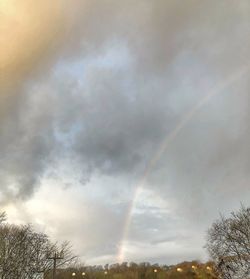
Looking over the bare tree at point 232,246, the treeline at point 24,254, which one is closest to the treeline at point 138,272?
the treeline at point 24,254

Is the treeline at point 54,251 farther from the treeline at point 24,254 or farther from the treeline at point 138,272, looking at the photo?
the treeline at point 138,272

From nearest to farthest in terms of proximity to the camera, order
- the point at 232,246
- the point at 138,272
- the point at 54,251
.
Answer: the point at 232,246 → the point at 54,251 → the point at 138,272

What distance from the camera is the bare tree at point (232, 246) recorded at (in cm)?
6109

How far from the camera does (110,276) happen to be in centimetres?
13412

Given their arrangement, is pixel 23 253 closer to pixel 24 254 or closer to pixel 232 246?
pixel 24 254

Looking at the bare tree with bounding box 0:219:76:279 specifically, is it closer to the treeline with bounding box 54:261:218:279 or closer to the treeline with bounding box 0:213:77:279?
the treeline with bounding box 0:213:77:279

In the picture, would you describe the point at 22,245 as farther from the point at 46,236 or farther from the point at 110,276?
the point at 110,276

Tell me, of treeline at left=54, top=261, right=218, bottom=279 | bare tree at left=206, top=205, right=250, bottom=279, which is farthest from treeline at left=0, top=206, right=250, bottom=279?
treeline at left=54, top=261, right=218, bottom=279

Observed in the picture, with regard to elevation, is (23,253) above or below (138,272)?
below

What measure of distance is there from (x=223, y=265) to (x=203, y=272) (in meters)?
41.8

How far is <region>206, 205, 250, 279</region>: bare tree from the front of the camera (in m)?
61.1

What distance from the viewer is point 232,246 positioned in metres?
62.6

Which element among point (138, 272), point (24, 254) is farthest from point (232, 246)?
point (138, 272)

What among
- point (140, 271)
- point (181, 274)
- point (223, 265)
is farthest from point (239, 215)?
point (140, 271)
